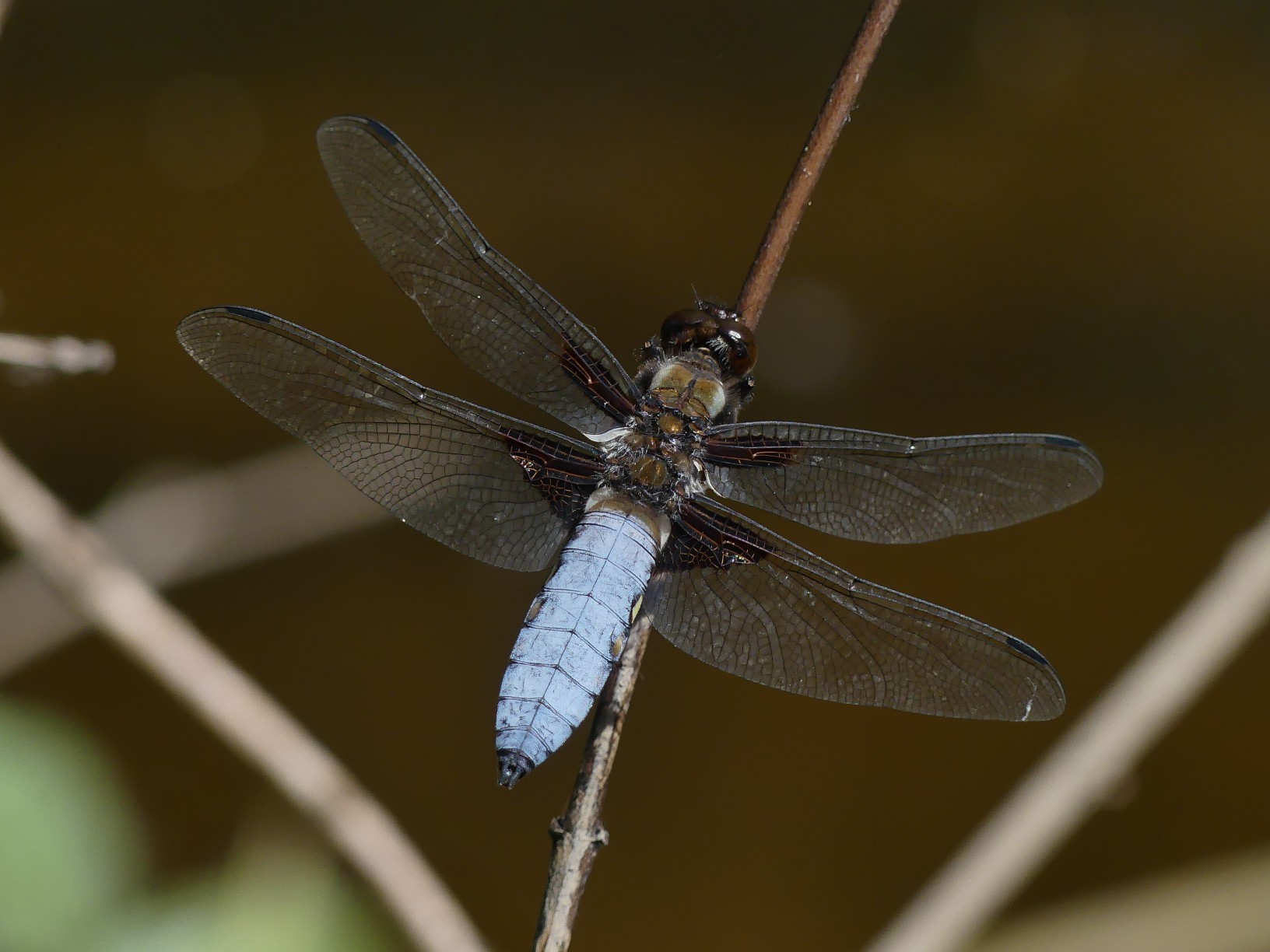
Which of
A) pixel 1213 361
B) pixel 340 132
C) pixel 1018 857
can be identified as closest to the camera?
pixel 1018 857

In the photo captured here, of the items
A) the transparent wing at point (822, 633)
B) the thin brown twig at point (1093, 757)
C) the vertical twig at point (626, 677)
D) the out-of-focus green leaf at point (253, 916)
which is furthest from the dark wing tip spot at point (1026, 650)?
the out-of-focus green leaf at point (253, 916)

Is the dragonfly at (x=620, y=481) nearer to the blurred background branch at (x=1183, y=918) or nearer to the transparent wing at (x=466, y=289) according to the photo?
the transparent wing at (x=466, y=289)

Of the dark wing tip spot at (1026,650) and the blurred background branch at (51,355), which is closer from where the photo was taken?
the blurred background branch at (51,355)

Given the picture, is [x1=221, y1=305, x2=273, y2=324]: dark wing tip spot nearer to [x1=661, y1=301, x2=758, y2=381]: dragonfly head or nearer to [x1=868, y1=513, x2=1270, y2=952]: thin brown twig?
[x1=661, y1=301, x2=758, y2=381]: dragonfly head

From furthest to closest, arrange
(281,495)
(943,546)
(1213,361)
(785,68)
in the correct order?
(785,68) < (1213,361) < (943,546) < (281,495)

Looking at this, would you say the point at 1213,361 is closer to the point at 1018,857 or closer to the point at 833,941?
the point at 833,941

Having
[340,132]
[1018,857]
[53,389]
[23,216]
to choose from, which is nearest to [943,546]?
[1018,857]

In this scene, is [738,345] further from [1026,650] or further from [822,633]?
[1026,650]

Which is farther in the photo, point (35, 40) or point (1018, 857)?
point (35, 40)
